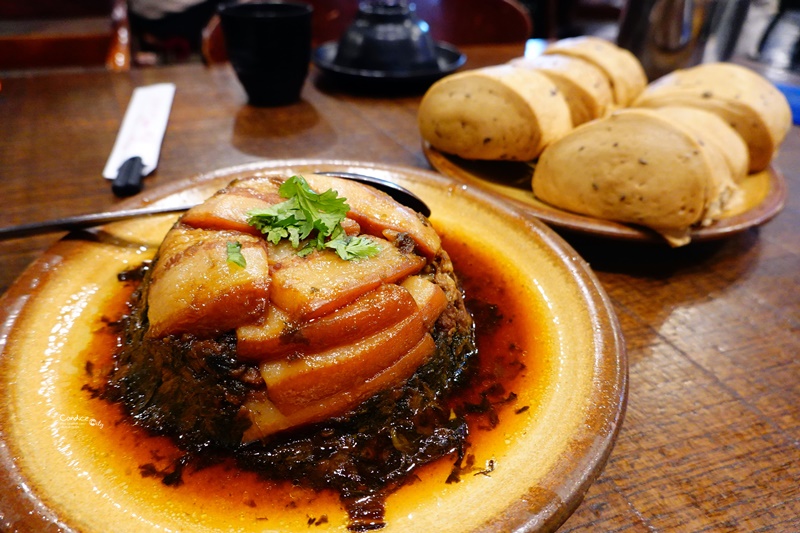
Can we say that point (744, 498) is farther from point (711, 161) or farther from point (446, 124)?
point (446, 124)

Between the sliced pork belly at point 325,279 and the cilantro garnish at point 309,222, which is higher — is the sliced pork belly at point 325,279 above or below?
below

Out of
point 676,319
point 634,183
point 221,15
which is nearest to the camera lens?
point 676,319

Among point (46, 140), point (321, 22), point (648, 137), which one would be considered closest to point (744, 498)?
point (648, 137)

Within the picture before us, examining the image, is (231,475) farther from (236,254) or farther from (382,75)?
(382,75)

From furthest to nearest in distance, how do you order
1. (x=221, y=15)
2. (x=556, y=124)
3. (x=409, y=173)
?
1. (x=221, y=15)
2. (x=556, y=124)
3. (x=409, y=173)

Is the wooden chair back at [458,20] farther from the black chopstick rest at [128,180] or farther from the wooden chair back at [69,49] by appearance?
the black chopstick rest at [128,180]

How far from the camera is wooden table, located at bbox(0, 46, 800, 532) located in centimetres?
122

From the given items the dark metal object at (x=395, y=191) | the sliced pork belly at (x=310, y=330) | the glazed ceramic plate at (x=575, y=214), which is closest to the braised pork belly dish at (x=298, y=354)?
the sliced pork belly at (x=310, y=330)

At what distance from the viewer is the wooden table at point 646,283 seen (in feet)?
3.99

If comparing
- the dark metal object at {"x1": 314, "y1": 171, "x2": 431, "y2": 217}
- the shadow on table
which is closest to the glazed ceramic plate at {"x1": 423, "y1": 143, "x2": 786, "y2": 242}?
the dark metal object at {"x1": 314, "y1": 171, "x2": 431, "y2": 217}

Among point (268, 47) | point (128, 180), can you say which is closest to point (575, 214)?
point (128, 180)

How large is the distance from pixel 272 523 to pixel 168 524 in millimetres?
188

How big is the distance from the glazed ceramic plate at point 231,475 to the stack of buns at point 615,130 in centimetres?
50

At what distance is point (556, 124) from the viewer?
7.75ft
